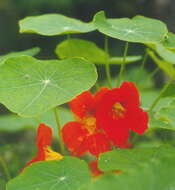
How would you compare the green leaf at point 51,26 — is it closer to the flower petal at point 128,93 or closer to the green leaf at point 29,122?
the flower petal at point 128,93

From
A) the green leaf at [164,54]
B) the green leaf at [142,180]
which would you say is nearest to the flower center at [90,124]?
the green leaf at [164,54]

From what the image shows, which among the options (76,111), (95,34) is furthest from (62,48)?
(95,34)

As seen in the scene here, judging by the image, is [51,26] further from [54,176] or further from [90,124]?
[54,176]

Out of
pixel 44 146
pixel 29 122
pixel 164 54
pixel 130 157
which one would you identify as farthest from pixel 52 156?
pixel 29 122

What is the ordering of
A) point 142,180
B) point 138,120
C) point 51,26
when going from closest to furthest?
point 142,180 < point 138,120 < point 51,26

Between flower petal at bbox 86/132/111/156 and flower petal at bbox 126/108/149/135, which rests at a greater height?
flower petal at bbox 126/108/149/135

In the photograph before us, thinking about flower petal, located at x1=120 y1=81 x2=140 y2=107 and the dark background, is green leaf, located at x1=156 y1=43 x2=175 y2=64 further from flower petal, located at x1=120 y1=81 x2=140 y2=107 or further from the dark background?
the dark background

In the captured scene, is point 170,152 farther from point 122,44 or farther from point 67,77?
point 122,44

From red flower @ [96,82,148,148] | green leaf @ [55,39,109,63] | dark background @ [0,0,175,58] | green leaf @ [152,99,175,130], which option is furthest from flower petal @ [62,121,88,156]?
dark background @ [0,0,175,58]
